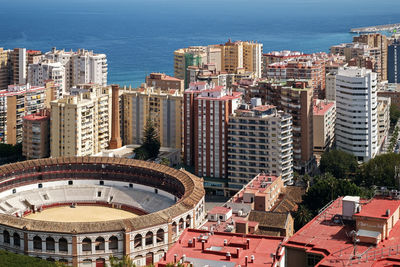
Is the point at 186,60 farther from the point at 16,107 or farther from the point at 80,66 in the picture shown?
the point at 16,107

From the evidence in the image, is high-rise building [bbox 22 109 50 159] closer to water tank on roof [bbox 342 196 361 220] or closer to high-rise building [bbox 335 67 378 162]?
high-rise building [bbox 335 67 378 162]

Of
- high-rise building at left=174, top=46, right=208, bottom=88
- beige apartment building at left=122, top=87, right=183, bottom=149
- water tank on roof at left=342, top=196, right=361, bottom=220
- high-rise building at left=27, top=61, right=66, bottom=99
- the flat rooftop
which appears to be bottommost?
the flat rooftop

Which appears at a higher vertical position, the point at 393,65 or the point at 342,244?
the point at 393,65

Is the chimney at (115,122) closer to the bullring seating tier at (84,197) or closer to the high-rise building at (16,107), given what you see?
the bullring seating tier at (84,197)

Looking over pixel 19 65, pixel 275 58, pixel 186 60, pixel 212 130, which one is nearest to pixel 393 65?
pixel 275 58

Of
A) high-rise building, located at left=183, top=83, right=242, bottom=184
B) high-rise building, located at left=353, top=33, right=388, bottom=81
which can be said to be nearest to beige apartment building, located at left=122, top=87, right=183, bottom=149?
high-rise building, located at left=183, top=83, right=242, bottom=184
